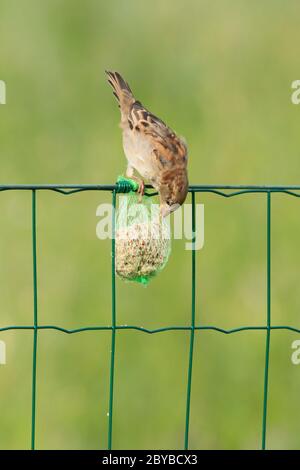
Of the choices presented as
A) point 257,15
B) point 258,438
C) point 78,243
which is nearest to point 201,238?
point 78,243

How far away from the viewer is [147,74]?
420 inches

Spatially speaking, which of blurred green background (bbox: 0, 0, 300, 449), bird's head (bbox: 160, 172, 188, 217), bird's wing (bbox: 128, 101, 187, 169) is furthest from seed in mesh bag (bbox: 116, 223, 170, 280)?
blurred green background (bbox: 0, 0, 300, 449)

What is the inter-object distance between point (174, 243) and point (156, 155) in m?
2.18

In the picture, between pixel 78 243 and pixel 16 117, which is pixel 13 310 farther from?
pixel 16 117

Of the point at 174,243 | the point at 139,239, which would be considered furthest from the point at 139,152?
the point at 174,243

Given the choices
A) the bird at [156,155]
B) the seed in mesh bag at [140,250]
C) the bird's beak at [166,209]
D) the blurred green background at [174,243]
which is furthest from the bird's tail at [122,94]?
the blurred green background at [174,243]

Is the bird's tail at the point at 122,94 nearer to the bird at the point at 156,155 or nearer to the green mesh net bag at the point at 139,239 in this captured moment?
the bird at the point at 156,155

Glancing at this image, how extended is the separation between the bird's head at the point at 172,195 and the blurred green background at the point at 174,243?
219 centimetres

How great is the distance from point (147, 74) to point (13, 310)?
2565 millimetres

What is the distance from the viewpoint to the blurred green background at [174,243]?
8570 millimetres

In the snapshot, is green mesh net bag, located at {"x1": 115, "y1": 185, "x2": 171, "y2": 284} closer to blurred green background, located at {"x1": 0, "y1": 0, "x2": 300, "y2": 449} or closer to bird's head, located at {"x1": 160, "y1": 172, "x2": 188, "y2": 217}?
bird's head, located at {"x1": 160, "y1": 172, "x2": 188, "y2": 217}

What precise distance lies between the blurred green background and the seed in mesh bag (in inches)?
85.5

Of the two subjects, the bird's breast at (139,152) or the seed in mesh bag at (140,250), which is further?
the bird's breast at (139,152)

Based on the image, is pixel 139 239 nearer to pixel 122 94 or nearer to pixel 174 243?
pixel 122 94
